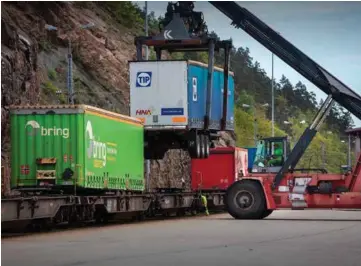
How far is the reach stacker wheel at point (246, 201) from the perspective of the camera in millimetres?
25828

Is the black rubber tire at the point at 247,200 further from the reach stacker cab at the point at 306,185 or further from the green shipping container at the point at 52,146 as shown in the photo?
the green shipping container at the point at 52,146

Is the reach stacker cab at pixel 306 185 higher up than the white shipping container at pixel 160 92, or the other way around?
the white shipping container at pixel 160 92

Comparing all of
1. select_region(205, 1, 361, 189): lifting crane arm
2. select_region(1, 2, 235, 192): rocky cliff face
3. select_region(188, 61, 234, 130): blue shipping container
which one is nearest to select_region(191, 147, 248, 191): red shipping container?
select_region(1, 2, 235, 192): rocky cliff face

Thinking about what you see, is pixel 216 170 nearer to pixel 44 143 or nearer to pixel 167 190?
pixel 167 190

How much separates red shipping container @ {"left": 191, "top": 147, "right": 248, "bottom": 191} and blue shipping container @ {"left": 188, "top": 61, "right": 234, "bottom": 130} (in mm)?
6398

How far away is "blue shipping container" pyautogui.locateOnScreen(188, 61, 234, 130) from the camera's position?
2591 cm

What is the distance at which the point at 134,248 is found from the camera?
14.1 metres

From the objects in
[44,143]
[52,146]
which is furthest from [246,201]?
[44,143]

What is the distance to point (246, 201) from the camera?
26.0 metres

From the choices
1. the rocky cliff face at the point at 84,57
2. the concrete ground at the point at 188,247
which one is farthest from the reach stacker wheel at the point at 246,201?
the rocky cliff face at the point at 84,57

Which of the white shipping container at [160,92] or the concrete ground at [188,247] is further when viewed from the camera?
the white shipping container at [160,92]

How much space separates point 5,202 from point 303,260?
762cm

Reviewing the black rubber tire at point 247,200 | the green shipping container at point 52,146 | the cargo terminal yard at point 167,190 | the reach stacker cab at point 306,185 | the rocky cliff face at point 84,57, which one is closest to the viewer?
the cargo terminal yard at point 167,190

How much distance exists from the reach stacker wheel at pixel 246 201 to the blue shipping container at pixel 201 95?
8.27 feet
